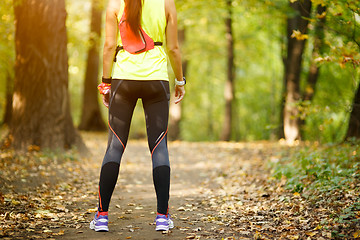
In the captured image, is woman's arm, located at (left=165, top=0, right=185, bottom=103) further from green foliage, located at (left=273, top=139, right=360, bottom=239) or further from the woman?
green foliage, located at (left=273, top=139, right=360, bottom=239)

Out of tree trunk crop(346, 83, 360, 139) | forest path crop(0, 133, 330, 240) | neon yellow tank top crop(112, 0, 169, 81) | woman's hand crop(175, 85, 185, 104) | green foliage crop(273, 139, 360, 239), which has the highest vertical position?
neon yellow tank top crop(112, 0, 169, 81)

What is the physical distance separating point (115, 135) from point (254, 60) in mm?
17749

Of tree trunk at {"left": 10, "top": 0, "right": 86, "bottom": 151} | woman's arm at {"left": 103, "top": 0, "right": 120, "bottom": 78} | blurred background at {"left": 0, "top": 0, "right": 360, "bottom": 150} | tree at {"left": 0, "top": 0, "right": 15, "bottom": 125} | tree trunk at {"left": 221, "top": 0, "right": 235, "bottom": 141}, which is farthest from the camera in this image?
tree trunk at {"left": 221, "top": 0, "right": 235, "bottom": 141}

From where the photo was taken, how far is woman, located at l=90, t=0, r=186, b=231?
3.43 metres

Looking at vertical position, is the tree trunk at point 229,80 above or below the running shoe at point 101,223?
above

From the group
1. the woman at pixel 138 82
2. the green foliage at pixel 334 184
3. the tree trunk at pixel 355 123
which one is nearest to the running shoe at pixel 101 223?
the woman at pixel 138 82

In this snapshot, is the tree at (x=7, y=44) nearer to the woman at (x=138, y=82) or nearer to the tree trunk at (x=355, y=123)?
the woman at (x=138, y=82)

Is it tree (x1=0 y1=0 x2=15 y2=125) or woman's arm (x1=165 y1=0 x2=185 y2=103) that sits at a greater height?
tree (x1=0 y1=0 x2=15 y2=125)

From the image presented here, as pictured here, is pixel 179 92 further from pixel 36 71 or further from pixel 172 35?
pixel 36 71

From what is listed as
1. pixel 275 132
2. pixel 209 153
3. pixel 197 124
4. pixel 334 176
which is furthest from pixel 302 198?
pixel 197 124

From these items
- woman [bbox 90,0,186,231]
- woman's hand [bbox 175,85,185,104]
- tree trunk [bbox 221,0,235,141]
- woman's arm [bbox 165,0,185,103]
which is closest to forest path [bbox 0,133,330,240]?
woman [bbox 90,0,186,231]

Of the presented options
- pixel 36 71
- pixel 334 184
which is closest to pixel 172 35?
pixel 334 184

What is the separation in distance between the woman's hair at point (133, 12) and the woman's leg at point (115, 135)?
21.6 inches

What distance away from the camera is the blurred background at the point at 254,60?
595 centimetres
